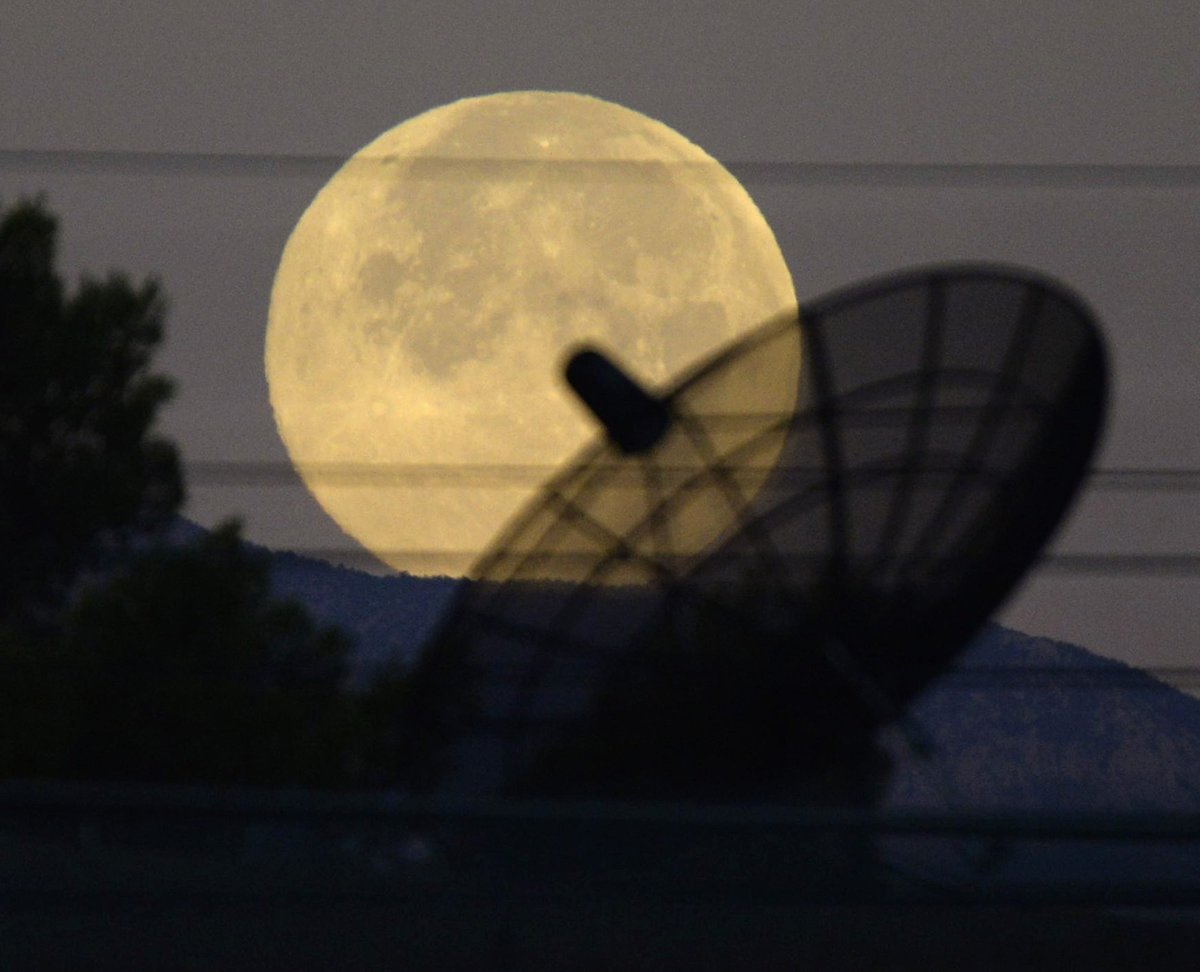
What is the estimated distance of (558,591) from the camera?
11.0m

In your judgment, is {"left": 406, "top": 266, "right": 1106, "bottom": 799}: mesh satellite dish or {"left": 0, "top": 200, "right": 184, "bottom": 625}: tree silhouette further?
{"left": 0, "top": 200, "right": 184, "bottom": 625}: tree silhouette

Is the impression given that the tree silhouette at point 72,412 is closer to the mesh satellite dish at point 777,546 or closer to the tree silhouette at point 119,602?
the tree silhouette at point 119,602

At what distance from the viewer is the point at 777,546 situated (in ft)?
35.5

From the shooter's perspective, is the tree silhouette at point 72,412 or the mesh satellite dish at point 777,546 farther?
the tree silhouette at point 72,412

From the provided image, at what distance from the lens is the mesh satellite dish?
1010 centimetres

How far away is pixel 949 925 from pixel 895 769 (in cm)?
401

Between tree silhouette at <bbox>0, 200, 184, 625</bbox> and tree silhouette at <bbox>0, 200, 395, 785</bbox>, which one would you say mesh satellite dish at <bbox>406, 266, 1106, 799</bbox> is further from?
tree silhouette at <bbox>0, 200, 184, 625</bbox>

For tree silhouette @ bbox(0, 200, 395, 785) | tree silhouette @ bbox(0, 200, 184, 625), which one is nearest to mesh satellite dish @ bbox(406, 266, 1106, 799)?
tree silhouette @ bbox(0, 200, 395, 785)

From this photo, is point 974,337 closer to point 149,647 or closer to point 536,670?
point 536,670

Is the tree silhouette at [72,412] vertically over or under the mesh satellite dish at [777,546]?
under

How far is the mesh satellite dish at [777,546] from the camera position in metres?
10.1

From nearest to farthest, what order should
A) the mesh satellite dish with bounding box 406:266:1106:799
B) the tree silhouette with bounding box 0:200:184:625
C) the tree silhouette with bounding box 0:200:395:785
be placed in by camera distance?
the mesh satellite dish with bounding box 406:266:1106:799 < the tree silhouette with bounding box 0:200:395:785 < the tree silhouette with bounding box 0:200:184:625

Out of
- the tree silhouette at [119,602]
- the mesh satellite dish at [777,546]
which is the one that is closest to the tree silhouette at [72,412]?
the tree silhouette at [119,602]

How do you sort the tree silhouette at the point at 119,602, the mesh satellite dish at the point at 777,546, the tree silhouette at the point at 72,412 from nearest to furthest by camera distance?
the mesh satellite dish at the point at 777,546, the tree silhouette at the point at 119,602, the tree silhouette at the point at 72,412
